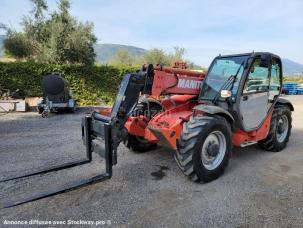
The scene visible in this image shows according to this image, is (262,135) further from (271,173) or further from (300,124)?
(300,124)

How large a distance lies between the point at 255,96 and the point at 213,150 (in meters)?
1.52

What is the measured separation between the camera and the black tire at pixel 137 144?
18.9 ft

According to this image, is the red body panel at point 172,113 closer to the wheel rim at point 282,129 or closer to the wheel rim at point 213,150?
the wheel rim at point 213,150

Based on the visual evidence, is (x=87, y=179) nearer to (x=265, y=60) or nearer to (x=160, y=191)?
(x=160, y=191)

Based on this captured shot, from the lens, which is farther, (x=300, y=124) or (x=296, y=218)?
(x=300, y=124)

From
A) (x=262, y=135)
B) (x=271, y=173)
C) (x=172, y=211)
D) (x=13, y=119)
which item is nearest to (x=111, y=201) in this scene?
(x=172, y=211)

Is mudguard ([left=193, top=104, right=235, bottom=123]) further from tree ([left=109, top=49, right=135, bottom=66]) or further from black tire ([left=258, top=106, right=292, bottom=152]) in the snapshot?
tree ([left=109, top=49, right=135, bottom=66])

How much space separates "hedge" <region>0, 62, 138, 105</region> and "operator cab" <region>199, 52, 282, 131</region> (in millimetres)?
10569

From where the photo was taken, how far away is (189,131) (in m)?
4.28

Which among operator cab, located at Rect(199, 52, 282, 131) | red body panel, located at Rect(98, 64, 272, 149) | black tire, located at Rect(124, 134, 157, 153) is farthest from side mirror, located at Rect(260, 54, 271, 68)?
black tire, located at Rect(124, 134, 157, 153)

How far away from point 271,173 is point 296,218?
153cm

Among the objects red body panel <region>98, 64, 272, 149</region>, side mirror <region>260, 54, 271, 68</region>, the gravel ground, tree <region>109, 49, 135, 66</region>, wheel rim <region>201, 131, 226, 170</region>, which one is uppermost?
tree <region>109, 49, 135, 66</region>

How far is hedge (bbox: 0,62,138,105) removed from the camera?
45.7ft

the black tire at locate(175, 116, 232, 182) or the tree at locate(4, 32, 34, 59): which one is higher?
the tree at locate(4, 32, 34, 59)
